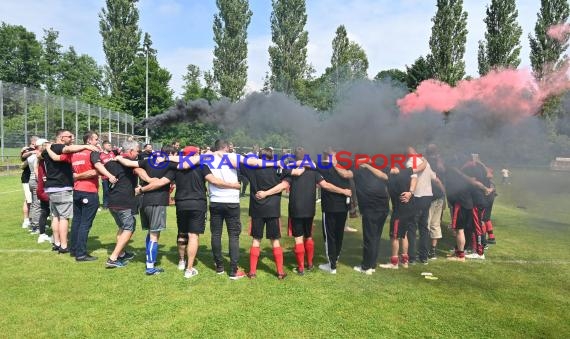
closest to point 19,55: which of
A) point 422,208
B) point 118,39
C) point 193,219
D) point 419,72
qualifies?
point 118,39

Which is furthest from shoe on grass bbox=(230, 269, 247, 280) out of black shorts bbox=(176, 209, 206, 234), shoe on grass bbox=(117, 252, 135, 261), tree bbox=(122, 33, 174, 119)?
tree bbox=(122, 33, 174, 119)

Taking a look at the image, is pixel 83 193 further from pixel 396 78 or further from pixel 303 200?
pixel 396 78

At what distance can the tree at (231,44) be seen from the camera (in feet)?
124

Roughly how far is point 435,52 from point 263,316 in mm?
30730

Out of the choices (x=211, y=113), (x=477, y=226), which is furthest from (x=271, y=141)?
(x=477, y=226)

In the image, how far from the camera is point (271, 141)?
22359 mm

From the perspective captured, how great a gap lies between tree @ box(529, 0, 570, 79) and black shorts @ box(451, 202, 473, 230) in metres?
26.7

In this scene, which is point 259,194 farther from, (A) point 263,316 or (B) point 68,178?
(B) point 68,178

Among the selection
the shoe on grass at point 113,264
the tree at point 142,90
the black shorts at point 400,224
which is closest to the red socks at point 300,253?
the black shorts at point 400,224

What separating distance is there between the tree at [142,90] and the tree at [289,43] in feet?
52.0

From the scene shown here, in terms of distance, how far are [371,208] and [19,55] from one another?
7009 centimetres

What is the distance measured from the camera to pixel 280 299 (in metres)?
4.78

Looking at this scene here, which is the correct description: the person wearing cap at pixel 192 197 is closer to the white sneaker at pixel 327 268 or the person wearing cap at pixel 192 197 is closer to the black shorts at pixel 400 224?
the white sneaker at pixel 327 268

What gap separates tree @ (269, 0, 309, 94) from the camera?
120 feet
